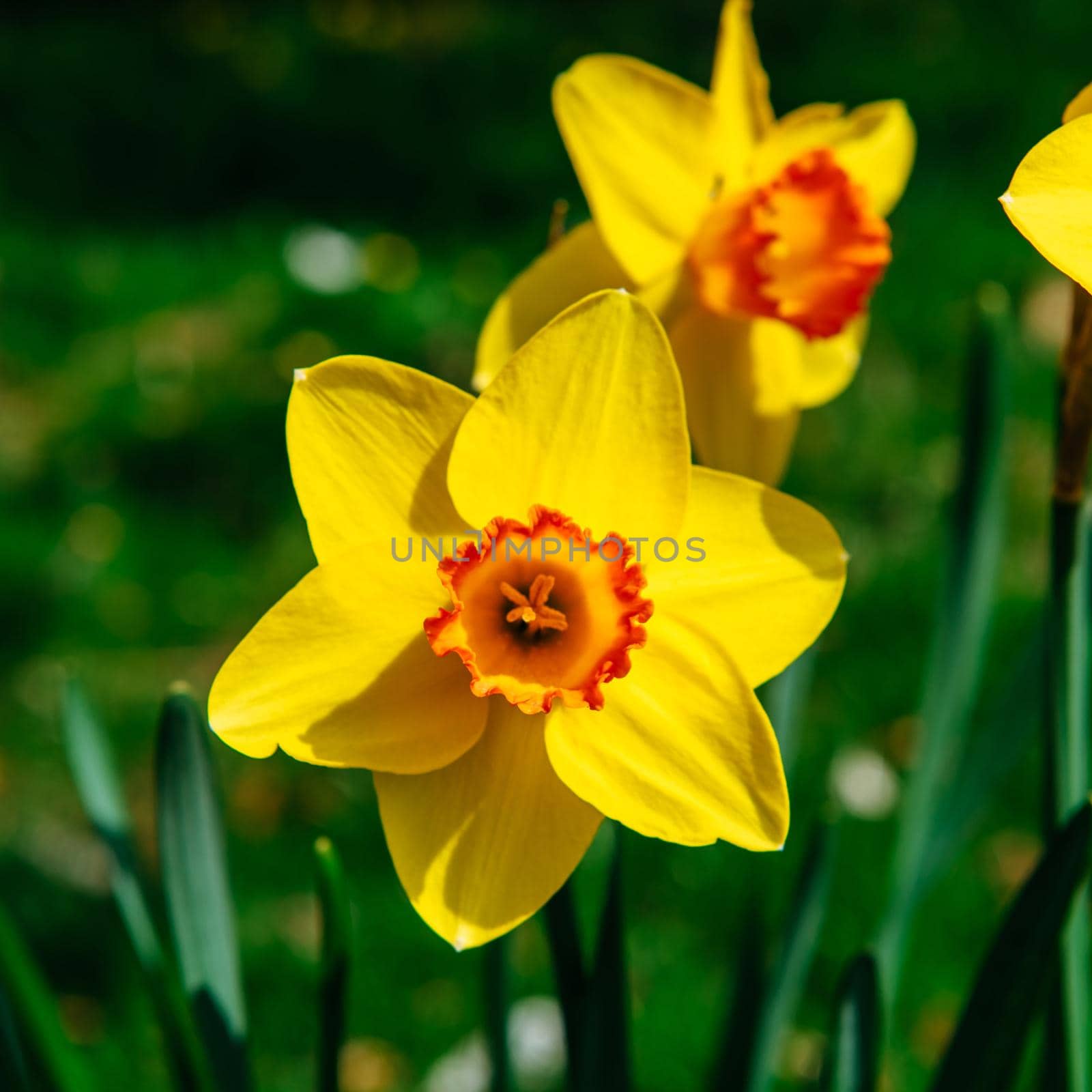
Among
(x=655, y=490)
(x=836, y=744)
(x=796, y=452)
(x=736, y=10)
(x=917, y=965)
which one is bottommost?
(x=917, y=965)

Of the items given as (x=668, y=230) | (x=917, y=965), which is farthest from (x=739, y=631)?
(x=917, y=965)

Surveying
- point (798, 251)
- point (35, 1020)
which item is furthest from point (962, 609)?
point (35, 1020)

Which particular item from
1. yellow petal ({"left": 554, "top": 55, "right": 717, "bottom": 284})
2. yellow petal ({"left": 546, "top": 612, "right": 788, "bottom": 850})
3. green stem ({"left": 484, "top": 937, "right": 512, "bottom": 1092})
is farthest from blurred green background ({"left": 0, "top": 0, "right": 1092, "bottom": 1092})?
yellow petal ({"left": 554, "top": 55, "right": 717, "bottom": 284})

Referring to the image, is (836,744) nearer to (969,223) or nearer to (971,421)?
(971,421)

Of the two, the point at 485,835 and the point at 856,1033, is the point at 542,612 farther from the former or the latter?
the point at 856,1033

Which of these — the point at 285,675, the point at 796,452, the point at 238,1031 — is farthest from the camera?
the point at 796,452

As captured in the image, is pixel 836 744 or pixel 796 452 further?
pixel 796 452

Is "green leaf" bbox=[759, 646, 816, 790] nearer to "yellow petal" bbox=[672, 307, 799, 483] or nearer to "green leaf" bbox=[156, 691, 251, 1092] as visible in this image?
"yellow petal" bbox=[672, 307, 799, 483]

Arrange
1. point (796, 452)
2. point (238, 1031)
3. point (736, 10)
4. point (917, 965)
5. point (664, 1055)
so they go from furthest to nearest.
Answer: point (796, 452) → point (917, 965) → point (664, 1055) → point (736, 10) → point (238, 1031)
